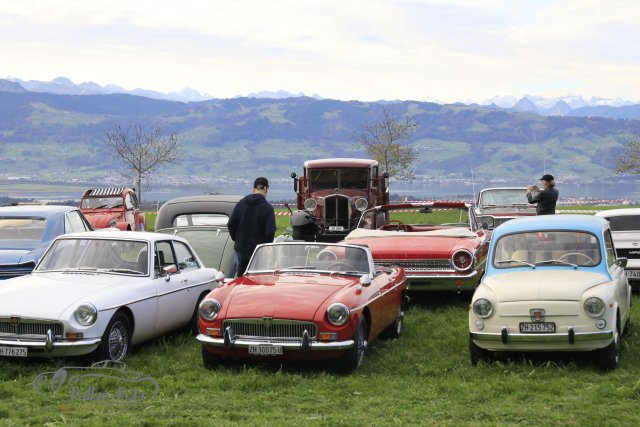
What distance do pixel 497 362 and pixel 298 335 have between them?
215 centimetres

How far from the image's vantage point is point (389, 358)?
9586mm

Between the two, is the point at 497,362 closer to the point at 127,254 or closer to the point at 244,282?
the point at 244,282

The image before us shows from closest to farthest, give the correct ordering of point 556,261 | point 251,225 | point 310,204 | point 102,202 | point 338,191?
point 556,261 < point 251,225 < point 310,204 < point 338,191 < point 102,202

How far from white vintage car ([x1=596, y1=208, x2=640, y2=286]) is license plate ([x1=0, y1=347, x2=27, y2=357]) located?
9386mm

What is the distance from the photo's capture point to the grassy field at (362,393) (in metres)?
6.89

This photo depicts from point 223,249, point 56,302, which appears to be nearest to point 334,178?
point 223,249

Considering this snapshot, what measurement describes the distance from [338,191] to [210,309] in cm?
1672

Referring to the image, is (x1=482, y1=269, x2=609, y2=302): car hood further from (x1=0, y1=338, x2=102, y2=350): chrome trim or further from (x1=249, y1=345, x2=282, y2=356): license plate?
(x1=0, y1=338, x2=102, y2=350): chrome trim

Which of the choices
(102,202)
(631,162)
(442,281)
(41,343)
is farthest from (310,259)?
(631,162)

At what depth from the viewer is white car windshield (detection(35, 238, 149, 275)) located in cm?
1014

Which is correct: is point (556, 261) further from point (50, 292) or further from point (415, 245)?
point (50, 292)

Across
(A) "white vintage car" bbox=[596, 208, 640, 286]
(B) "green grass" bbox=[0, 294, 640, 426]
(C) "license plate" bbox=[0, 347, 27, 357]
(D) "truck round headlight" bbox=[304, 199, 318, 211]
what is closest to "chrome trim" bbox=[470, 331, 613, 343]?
(B) "green grass" bbox=[0, 294, 640, 426]

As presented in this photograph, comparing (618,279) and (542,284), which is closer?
(542,284)

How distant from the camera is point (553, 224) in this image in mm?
10078
